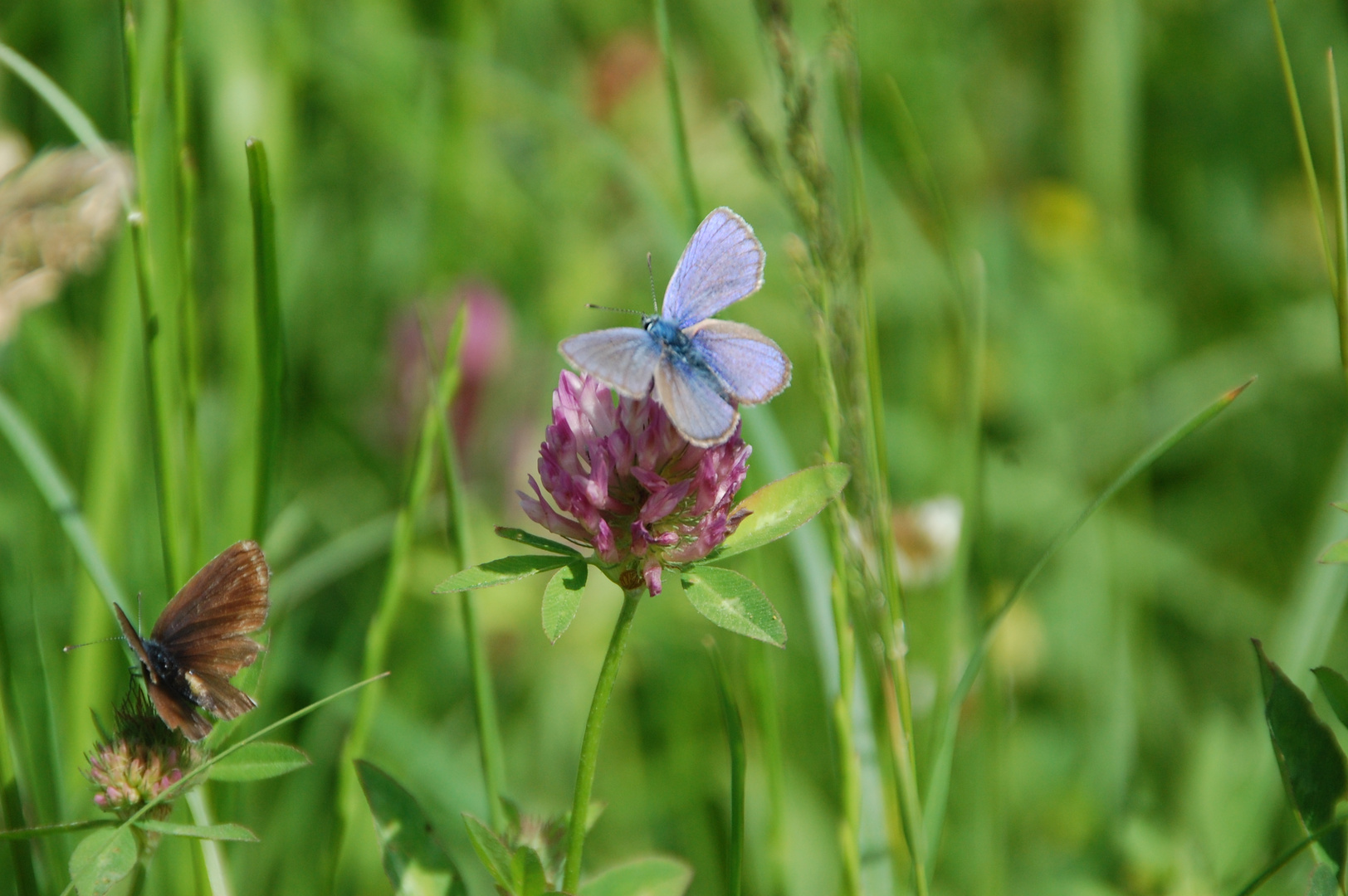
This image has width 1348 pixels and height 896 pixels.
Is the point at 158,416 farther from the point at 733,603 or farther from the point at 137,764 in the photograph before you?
the point at 733,603

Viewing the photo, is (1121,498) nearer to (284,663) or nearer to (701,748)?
(701,748)

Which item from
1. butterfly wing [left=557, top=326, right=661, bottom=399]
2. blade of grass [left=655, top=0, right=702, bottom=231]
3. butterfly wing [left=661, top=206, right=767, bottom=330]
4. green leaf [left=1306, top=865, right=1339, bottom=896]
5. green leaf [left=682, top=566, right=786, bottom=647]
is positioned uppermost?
blade of grass [left=655, top=0, right=702, bottom=231]

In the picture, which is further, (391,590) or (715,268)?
(391,590)

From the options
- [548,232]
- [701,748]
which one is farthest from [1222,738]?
[548,232]

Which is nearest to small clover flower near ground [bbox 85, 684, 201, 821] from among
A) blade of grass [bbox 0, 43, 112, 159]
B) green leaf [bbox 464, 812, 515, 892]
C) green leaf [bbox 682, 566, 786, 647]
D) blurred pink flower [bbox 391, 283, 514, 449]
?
green leaf [bbox 464, 812, 515, 892]

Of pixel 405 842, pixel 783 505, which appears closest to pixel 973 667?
pixel 783 505

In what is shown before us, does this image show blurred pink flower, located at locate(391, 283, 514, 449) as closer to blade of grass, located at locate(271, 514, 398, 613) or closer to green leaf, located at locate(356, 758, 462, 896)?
blade of grass, located at locate(271, 514, 398, 613)
